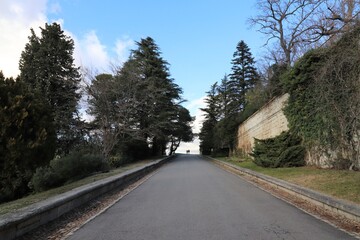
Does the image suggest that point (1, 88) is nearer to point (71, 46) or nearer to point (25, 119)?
point (25, 119)

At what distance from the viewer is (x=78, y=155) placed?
19750 mm

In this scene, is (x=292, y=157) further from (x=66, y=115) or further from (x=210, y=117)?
(x=210, y=117)

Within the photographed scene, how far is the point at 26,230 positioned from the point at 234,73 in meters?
52.6

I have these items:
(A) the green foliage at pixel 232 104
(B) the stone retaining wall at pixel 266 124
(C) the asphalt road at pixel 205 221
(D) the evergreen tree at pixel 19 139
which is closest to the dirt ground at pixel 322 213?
(C) the asphalt road at pixel 205 221

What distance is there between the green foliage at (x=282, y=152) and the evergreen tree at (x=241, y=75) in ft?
111

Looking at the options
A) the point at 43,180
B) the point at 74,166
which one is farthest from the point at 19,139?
the point at 74,166

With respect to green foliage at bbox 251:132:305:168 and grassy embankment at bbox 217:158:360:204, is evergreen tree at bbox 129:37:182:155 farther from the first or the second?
grassy embankment at bbox 217:158:360:204

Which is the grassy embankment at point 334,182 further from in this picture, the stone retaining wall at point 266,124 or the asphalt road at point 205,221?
the stone retaining wall at point 266,124

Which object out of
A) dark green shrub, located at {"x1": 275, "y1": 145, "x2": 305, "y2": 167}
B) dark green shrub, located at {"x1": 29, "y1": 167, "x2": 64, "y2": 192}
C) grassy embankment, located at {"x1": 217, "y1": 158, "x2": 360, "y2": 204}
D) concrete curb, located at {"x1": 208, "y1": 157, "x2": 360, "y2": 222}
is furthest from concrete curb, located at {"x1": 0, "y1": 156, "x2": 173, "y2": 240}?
dark green shrub, located at {"x1": 275, "y1": 145, "x2": 305, "y2": 167}

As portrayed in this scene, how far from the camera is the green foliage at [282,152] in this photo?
1942 centimetres

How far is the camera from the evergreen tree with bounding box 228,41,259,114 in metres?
55.6

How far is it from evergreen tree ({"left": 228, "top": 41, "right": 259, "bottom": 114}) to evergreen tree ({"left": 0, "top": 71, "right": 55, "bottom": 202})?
3975cm

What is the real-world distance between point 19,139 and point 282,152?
542 inches

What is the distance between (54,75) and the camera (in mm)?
34969
